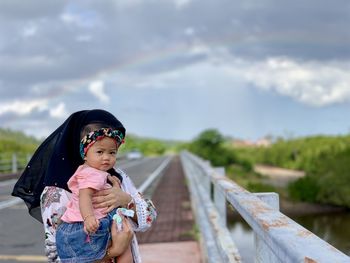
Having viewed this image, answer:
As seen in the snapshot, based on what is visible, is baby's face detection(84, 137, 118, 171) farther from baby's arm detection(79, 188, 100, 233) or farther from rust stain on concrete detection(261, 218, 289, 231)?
rust stain on concrete detection(261, 218, 289, 231)

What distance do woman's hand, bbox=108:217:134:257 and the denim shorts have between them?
28mm

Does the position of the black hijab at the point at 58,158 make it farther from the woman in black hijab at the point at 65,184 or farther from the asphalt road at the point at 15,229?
the asphalt road at the point at 15,229

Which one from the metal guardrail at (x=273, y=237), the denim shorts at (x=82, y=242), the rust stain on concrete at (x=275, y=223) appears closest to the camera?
the metal guardrail at (x=273, y=237)

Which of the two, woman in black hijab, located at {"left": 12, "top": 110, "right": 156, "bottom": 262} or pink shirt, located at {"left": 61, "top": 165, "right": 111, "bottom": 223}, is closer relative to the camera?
pink shirt, located at {"left": 61, "top": 165, "right": 111, "bottom": 223}

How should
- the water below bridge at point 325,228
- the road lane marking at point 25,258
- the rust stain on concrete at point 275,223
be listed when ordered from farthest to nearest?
the water below bridge at point 325,228, the road lane marking at point 25,258, the rust stain on concrete at point 275,223

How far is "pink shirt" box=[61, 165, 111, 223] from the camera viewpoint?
2.68 metres

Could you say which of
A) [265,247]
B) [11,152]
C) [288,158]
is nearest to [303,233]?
[265,247]

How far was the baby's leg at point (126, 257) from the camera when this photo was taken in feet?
9.22

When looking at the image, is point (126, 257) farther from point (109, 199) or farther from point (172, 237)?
point (172, 237)

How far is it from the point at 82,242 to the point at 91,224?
0.15 metres

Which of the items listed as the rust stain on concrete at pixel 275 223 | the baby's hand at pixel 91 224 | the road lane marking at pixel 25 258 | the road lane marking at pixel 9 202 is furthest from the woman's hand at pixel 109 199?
the road lane marking at pixel 25 258

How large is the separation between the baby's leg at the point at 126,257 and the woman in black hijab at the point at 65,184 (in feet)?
0.24

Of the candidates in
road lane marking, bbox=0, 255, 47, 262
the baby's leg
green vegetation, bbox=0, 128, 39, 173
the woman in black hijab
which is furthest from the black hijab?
green vegetation, bbox=0, 128, 39, 173

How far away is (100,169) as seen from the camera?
2742 millimetres
